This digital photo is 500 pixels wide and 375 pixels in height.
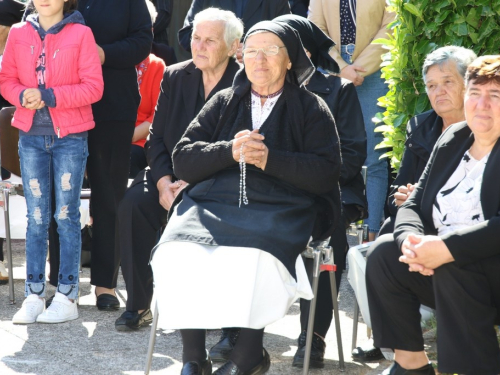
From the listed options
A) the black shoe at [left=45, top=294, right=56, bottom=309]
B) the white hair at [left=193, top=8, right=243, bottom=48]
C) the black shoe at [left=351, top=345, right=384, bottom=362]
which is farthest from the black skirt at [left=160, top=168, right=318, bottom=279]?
the black shoe at [left=45, top=294, right=56, bottom=309]

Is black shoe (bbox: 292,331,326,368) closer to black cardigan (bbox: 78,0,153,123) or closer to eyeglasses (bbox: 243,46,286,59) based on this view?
eyeglasses (bbox: 243,46,286,59)

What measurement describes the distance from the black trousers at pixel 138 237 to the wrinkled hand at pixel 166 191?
0.24 feet

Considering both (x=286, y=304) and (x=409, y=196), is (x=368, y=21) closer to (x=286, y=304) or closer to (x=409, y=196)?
(x=409, y=196)

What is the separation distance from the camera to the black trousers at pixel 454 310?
11.9 feet

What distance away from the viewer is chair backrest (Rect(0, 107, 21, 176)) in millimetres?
5809

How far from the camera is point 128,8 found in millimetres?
5730

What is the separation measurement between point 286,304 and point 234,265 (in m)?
0.31

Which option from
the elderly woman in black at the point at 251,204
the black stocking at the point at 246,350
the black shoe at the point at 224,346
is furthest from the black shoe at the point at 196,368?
the black shoe at the point at 224,346

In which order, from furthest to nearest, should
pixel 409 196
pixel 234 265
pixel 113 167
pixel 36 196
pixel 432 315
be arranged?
pixel 113 167
pixel 36 196
pixel 432 315
pixel 409 196
pixel 234 265

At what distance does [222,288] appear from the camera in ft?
12.9

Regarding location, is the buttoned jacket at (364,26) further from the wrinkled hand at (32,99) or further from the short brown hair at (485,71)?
the short brown hair at (485,71)

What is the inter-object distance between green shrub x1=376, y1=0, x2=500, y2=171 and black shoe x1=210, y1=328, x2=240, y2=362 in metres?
1.49

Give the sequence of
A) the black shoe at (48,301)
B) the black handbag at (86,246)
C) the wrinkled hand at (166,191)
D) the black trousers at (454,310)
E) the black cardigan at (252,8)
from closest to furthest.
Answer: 1. the black trousers at (454,310)
2. the wrinkled hand at (166,191)
3. the black shoe at (48,301)
4. the black cardigan at (252,8)
5. the black handbag at (86,246)

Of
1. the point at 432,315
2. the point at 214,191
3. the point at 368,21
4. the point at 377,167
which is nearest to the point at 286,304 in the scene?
the point at 214,191
